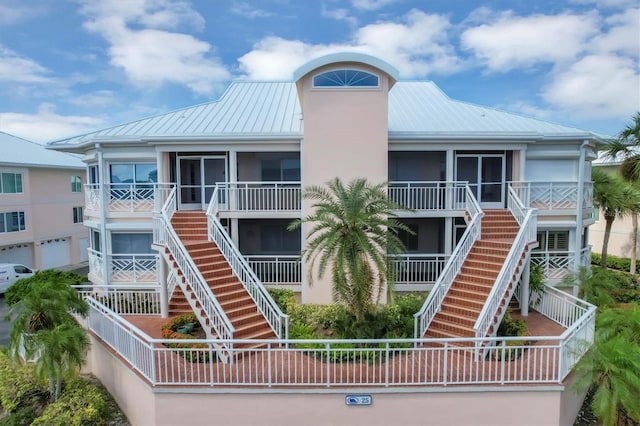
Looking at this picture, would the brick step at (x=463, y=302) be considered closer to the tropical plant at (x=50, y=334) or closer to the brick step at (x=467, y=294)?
the brick step at (x=467, y=294)

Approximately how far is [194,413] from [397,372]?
5.20 metres

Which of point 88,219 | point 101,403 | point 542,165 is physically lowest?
point 101,403

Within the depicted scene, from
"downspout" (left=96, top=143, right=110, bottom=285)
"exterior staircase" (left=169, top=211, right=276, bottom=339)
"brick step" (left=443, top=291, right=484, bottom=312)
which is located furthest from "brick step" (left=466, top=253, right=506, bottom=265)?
"downspout" (left=96, top=143, right=110, bottom=285)

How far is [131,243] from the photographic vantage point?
15.4 meters

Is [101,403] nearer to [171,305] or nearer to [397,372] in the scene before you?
[171,305]

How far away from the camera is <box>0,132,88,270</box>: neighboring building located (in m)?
24.6

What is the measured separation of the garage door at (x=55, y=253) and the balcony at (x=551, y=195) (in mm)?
32502

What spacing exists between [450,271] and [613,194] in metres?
13.3

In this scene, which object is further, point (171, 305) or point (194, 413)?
point (171, 305)

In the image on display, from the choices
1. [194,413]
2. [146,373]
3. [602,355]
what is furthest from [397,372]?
[146,373]

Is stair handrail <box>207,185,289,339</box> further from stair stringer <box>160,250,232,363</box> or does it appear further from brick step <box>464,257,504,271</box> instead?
brick step <box>464,257,504,271</box>

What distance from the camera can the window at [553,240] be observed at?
49.8ft

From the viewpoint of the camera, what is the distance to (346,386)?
27.9 ft

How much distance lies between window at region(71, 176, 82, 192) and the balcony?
32.9 meters
